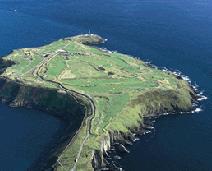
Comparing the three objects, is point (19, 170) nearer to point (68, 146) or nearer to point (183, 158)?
point (68, 146)

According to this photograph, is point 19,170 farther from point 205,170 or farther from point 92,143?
point 205,170

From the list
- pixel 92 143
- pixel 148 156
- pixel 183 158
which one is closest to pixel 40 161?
pixel 92 143

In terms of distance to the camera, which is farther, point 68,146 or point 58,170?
point 68,146

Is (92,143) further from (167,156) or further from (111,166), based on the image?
(167,156)

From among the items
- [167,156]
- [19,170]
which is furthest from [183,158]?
[19,170]

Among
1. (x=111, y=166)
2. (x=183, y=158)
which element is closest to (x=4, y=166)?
(x=111, y=166)

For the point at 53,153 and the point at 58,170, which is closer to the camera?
the point at 58,170

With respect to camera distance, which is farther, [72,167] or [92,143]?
[92,143]
